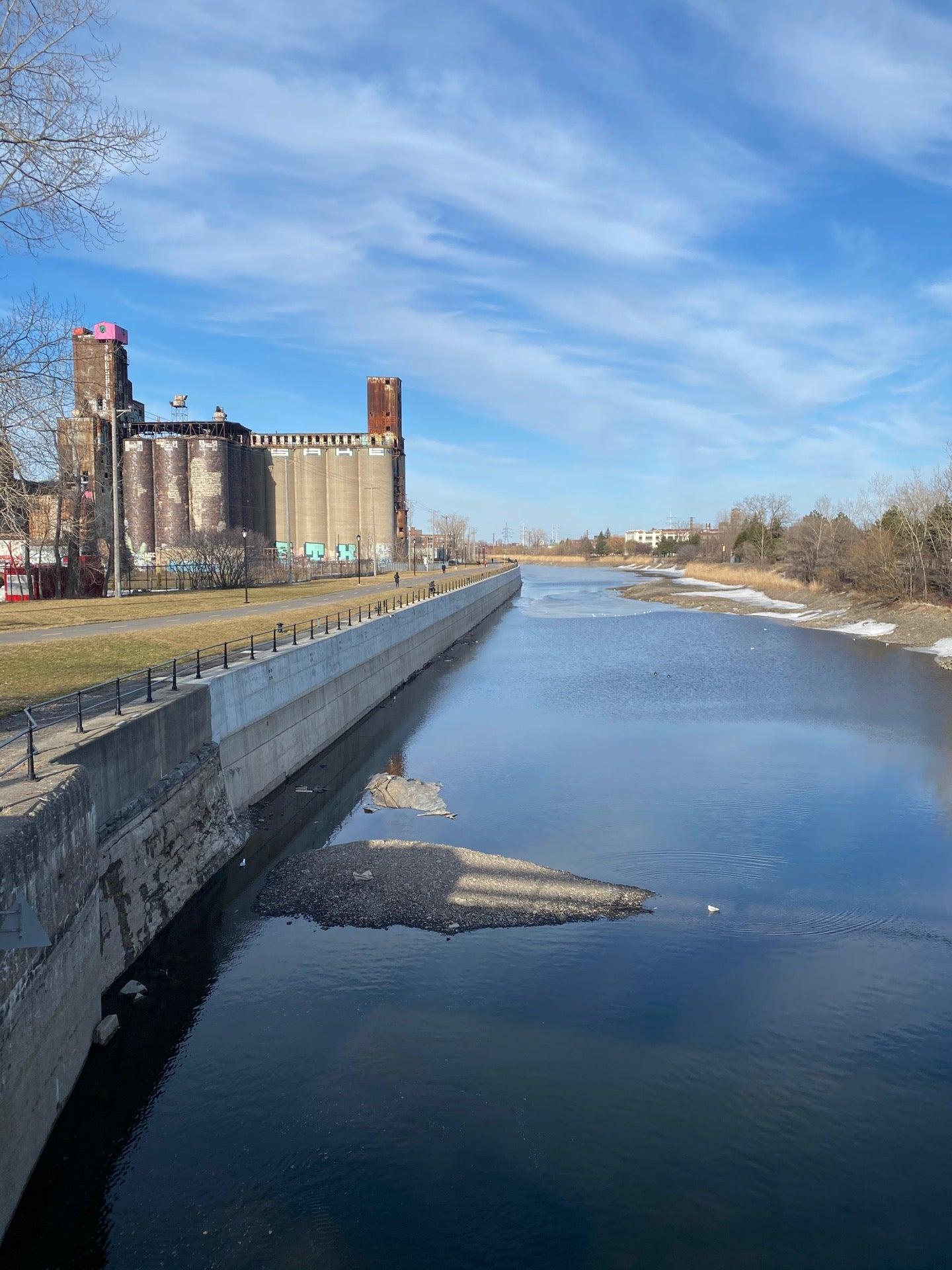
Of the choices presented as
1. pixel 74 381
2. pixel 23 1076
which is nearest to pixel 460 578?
pixel 74 381

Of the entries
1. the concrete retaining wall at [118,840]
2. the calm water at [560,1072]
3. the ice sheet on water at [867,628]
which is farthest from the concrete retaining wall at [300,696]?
the ice sheet on water at [867,628]

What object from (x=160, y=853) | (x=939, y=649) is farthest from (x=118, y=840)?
(x=939, y=649)

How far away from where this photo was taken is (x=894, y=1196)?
8781 millimetres

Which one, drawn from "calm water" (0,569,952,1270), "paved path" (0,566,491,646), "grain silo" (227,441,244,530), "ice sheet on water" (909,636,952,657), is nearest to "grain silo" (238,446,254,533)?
"grain silo" (227,441,244,530)

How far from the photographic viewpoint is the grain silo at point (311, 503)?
105 meters

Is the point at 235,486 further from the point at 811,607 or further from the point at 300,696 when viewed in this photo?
the point at 300,696

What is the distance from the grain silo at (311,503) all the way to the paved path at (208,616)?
1758 inches

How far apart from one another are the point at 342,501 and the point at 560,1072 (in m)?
98.5

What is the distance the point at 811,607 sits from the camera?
70625mm

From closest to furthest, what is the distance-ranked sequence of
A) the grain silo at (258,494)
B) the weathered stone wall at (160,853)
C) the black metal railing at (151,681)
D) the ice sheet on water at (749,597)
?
1. the black metal railing at (151,681)
2. the weathered stone wall at (160,853)
3. the ice sheet on water at (749,597)
4. the grain silo at (258,494)

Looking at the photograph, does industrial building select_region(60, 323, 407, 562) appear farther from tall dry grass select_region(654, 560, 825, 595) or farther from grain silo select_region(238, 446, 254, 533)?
tall dry grass select_region(654, 560, 825, 595)

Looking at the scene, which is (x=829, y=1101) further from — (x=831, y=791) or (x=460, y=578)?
(x=460, y=578)

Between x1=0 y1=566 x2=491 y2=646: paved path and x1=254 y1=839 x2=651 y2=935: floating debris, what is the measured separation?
1246cm

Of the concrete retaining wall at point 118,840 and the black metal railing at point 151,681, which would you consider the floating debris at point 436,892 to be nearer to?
the concrete retaining wall at point 118,840
